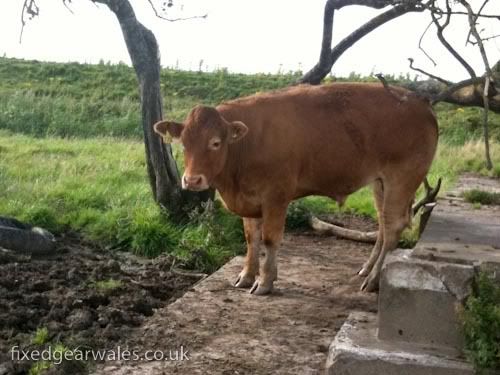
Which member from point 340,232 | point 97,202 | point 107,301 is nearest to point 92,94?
point 97,202

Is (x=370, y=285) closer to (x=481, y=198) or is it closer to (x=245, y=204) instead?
(x=245, y=204)

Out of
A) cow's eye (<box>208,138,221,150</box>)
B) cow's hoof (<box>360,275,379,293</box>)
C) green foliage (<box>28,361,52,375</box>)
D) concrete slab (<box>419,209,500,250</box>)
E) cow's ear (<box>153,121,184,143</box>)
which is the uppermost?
cow's ear (<box>153,121,184,143</box>)

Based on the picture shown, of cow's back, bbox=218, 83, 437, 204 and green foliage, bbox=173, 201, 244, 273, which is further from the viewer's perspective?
green foliage, bbox=173, 201, 244, 273

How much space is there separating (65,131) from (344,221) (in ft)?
44.5

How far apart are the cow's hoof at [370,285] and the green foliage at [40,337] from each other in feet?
9.11

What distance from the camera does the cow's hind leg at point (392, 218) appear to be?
692cm

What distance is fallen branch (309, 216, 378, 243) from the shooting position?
9.15 m

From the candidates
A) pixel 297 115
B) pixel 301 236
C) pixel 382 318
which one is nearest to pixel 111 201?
pixel 301 236

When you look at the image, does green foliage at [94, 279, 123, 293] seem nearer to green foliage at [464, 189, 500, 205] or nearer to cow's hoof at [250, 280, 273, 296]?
cow's hoof at [250, 280, 273, 296]

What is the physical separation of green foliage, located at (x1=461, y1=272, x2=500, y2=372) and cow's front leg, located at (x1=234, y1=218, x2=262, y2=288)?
293 centimetres

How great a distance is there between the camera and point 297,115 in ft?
22.6

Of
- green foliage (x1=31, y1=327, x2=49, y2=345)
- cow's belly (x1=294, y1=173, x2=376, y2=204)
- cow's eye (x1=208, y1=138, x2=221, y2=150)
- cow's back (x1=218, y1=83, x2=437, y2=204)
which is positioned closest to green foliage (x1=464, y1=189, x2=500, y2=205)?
cow's back (x1=218, y1=83, x2=437, y2=204)

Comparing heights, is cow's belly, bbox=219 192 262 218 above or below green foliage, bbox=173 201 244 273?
above

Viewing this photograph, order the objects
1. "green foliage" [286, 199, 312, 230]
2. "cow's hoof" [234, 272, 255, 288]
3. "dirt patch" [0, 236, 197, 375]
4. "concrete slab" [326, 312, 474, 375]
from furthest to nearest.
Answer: "green foliage" [286, 199, 312, 230] < "cow's hoof" [234, 272, 255, 288] < "dirt patch" [0, 236, 197, 375] < "concrete slab" [326, 312, 474, 375]
